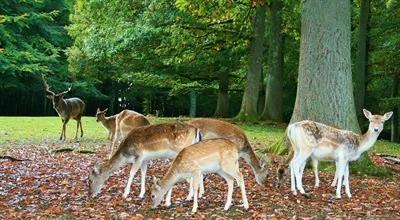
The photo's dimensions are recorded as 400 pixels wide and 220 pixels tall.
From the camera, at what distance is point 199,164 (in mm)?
6910

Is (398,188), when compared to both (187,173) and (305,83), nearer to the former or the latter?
(305,83)

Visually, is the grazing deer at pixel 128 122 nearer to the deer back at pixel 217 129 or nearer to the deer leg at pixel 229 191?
the deer back at pixel 217 129

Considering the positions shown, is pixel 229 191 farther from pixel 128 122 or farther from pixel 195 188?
pixel 128 122

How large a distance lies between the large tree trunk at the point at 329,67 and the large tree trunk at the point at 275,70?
1351 cm

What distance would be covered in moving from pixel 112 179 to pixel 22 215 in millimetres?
2640

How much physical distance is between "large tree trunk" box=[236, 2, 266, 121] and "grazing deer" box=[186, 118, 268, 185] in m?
13.9

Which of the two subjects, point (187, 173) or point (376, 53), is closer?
point (187, 173)

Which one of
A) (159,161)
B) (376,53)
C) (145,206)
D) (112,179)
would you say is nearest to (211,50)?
(376,53)

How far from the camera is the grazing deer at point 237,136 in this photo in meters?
8.11

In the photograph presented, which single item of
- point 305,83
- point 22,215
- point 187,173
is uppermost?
point 305,83

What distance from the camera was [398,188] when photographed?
9.20 metres

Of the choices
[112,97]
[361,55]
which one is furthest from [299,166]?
[112,97]

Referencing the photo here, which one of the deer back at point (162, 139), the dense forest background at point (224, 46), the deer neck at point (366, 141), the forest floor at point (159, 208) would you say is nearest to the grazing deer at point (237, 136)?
the forest floor at point (159, 208)

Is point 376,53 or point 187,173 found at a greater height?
point 376,53
